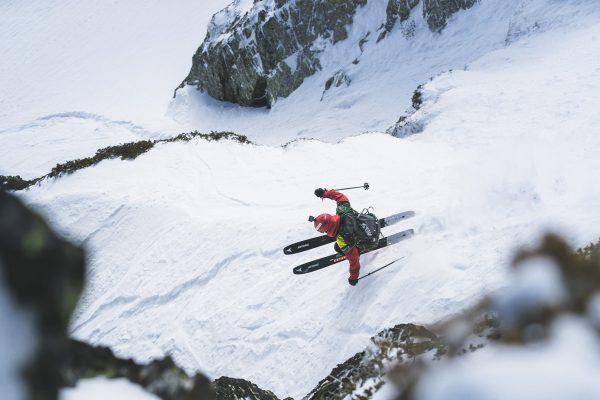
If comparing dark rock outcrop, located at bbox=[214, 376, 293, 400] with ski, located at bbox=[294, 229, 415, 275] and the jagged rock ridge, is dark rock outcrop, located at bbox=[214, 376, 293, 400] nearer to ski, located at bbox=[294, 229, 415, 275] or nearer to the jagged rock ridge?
ski, located at bbox=[294, 229, 415, 275]

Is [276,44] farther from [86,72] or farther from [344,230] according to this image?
[344,230]

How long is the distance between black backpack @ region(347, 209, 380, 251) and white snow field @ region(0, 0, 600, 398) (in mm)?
703

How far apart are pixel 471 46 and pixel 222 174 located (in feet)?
54.2

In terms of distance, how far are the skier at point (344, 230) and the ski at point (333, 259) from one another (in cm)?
67

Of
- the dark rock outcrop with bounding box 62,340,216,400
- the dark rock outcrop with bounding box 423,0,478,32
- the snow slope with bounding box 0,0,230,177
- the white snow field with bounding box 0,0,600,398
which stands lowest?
the white snow field with bounding box 0,0,600,398

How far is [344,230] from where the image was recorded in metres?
8.96

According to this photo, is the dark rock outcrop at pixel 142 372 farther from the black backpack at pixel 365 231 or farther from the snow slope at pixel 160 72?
the snow slope at pixel 160 72

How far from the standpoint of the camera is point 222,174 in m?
15.3

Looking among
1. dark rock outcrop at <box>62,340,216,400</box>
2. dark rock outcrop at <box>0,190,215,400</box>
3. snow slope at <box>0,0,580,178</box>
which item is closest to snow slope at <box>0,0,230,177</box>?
snow slope at <box>0,0,580,178</box>

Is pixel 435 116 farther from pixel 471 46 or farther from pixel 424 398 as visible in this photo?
pixel 424 398

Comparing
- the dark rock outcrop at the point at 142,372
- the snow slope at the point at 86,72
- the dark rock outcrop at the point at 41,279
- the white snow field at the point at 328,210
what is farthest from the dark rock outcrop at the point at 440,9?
the dark rock outcrop at the point at 41,279

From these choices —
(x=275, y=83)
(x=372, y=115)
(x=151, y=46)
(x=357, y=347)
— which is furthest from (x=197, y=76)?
(x=357, y=347)

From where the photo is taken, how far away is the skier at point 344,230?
8.78 metres

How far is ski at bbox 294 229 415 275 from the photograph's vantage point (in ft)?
32.8
